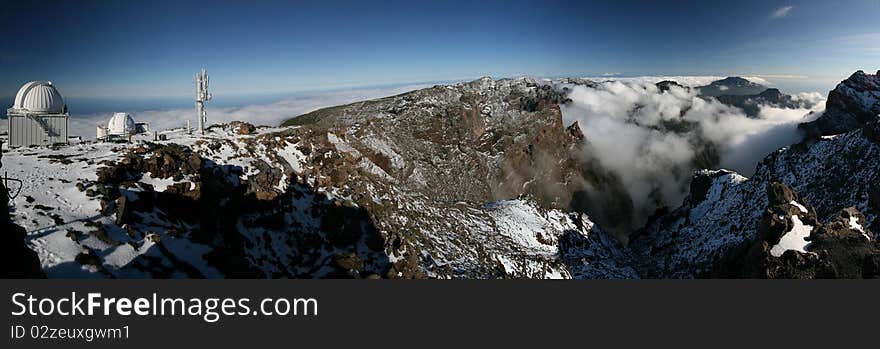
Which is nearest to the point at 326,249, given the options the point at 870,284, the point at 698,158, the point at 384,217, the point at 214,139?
the point at 384,217

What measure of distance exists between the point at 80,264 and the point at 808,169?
64.3 meters

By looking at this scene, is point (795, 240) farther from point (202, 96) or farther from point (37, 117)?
point (37, 117)

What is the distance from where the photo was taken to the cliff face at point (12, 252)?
24.2ft

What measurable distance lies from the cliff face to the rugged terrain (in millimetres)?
2389

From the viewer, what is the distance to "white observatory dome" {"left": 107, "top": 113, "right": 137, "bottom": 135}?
84.6 feet

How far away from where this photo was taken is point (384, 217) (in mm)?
24422

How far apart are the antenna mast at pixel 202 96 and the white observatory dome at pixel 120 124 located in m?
3.88

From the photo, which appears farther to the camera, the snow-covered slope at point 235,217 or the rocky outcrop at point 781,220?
the rocky outcrop at point 781,220

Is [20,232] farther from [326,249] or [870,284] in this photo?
[870,284]

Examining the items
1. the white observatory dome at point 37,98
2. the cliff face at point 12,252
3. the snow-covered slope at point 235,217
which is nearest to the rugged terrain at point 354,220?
the snow-covered slope at point 235,217

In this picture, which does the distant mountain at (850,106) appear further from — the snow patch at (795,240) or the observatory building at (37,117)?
the observatory building at (37,117)

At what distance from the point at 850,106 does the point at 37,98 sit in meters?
Result: 143

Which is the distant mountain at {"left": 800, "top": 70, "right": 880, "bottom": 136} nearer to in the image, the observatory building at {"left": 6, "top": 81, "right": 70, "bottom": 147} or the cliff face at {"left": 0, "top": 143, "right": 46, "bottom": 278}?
the observatory building at {"left": 6, "top": 81, "right": 70, "bottom": 147}

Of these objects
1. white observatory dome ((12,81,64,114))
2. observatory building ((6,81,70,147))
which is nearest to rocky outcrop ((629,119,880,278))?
observatory building ((6,81,70,147))
